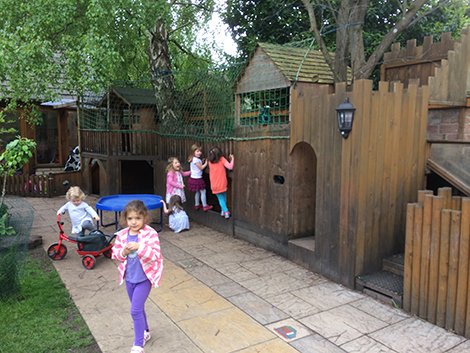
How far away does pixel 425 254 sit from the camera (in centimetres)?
445

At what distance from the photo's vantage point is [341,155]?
17.7 ft

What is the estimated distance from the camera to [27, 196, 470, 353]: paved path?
3945 millimetres

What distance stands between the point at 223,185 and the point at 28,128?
9415mm

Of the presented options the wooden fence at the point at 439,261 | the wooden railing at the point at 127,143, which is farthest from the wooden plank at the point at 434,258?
the wooden railing at the point at 127,143

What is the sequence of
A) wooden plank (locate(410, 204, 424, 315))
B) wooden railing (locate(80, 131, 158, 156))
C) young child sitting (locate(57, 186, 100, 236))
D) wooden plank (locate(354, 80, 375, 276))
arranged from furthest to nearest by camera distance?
wooden railing (locate(80, 131, 158, 156)) → young child sitting (locate(57, 186, 100, 236)) → wooden plank (locate(354, 80, 375, 276)) → wooden plank (locate(410, 204, 424, 315))

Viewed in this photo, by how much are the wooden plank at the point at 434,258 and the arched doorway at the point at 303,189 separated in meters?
2.50

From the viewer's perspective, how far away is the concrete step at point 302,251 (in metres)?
6.09

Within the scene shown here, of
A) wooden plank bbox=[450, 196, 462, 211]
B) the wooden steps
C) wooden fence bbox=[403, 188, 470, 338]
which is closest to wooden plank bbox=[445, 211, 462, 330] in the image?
wooden fence bbox=[403, 188, 470, 338]

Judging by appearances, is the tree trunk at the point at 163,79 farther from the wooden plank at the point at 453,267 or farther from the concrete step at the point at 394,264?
the wooden plank at the point at 453,267

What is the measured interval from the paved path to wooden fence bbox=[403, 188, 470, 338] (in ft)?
0.58

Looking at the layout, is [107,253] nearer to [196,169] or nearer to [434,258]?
[196,169]

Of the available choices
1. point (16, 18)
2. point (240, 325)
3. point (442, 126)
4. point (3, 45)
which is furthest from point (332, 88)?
point (16, 18)

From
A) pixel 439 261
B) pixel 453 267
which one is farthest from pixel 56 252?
pixel 453 267

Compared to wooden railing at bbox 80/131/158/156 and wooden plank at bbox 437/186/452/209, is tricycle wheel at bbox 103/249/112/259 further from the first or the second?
wooden railing at bbox 80/131/158/156
